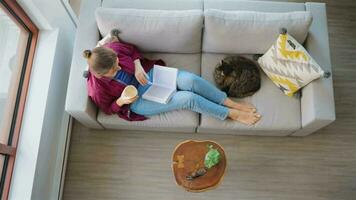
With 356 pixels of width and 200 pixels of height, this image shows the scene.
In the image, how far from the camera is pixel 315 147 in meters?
2.46

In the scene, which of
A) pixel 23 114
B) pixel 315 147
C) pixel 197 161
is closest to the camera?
pixel 197 161

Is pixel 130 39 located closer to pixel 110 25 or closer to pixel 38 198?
pixel 110 25

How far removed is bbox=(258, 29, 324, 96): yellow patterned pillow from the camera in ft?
6.70

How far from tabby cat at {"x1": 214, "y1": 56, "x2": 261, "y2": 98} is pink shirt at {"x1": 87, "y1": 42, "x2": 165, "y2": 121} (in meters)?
0.49

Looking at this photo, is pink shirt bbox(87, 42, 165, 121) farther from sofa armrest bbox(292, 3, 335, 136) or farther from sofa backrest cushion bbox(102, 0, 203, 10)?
sofa armrest bbox(292, 3, 335, 136)

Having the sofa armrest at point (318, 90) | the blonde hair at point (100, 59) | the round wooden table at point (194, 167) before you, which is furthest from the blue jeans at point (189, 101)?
the sofa armrest at point (318, 90)

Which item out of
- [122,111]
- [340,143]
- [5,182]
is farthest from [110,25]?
[340,143]

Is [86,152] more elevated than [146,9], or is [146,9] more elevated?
[146,9]

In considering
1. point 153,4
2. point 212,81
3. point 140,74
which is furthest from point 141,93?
point 153,4

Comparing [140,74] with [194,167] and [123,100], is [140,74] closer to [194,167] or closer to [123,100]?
[123,100]

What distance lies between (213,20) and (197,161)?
88 cm

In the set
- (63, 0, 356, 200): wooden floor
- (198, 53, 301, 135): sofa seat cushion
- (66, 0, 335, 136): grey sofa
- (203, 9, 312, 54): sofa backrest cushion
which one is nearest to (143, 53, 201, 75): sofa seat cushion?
(66, 0, 335, 136): grey sofa

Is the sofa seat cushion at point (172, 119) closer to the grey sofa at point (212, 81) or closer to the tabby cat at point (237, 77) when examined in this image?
the grey sofa at point (212, 81)

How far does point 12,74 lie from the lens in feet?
6.89
